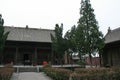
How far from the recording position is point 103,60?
91.4ft

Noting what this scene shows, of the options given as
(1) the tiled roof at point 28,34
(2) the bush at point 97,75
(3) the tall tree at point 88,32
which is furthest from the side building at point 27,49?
(2) the bush at point 97,75

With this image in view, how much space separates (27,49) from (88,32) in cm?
1697

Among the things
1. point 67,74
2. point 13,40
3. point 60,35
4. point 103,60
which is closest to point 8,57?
point 13,40

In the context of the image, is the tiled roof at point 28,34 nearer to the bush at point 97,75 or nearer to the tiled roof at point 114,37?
the tiled roof at point 114,37

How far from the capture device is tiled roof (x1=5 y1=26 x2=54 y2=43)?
34.2m

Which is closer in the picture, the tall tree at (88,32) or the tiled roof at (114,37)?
the tall tree at (88,32)

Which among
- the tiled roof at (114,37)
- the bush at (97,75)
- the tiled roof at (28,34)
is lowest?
the bush at (97,75)

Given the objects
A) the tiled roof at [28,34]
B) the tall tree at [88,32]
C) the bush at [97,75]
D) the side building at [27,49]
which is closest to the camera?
the bush at [97,75]

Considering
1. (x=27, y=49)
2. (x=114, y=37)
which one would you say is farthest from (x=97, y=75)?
(x=27, y=49)

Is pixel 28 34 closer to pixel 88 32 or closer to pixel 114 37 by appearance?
pixel 114 37

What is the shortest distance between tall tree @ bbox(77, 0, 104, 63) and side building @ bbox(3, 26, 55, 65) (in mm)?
14597

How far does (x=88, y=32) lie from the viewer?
2027 centimetres

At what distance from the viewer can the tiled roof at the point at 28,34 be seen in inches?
1348

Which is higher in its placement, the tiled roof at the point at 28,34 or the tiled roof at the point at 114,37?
the tiled roof at the point at 28,34
